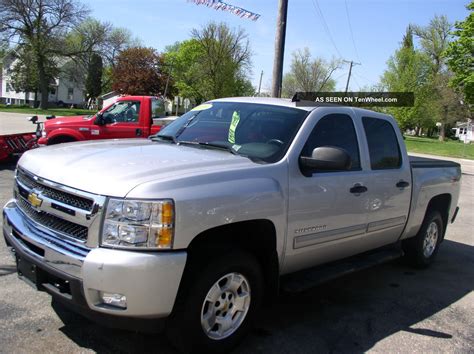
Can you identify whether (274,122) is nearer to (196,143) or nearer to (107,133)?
(196,143)

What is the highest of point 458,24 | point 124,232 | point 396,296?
point 458,24

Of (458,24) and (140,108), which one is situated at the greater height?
(458,24)

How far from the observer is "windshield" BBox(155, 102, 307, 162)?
391cm

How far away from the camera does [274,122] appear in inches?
165

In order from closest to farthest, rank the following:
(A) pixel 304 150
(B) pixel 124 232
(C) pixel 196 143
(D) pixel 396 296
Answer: (B) pixel 124 232 → (A) pixel 304 150 → (C) pixel 196 143 → (D) pixel 396 296

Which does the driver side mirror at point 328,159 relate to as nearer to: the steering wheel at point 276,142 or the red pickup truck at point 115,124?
the steering wheel at point 276,142

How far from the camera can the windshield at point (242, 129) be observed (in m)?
3.91

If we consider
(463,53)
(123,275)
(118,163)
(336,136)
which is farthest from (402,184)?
(463,53)

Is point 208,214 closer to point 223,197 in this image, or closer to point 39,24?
point 223,197

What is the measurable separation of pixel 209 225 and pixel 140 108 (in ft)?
25.3

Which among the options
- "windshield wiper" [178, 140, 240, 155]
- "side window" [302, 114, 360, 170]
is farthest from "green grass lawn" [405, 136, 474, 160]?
"windshield wiper" [178, 140, 240, 155]

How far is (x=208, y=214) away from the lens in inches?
120

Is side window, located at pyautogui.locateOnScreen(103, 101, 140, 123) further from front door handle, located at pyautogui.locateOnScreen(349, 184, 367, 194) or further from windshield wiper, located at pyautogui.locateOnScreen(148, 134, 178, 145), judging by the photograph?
front door handle, located at pyautogui.locateOnScreen(349, 184, 367, 194)

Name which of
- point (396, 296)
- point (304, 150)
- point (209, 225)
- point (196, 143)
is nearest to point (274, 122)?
point (304, 150)
